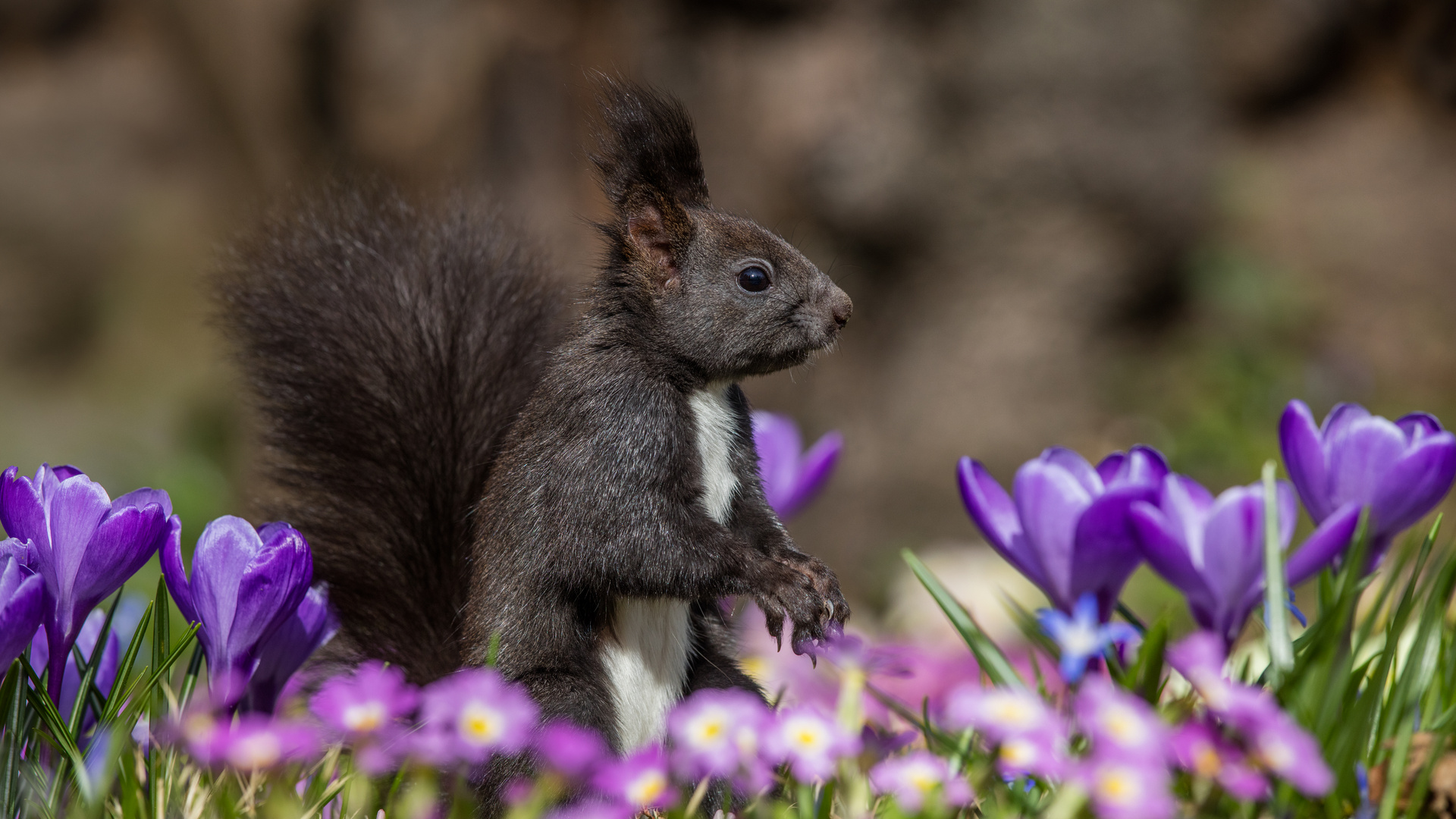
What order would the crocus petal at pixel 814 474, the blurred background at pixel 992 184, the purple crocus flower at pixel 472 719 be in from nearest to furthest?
the purple crocus flower at pixel 472 719 → the crocus petal at pixel 814 474 → the blurred background at pixel 992 184

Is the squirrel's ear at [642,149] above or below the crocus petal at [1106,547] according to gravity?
above

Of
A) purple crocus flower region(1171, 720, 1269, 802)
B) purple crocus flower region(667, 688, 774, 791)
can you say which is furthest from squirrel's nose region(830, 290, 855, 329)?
purple crocus flower region(1171, 720, 1269, 802)

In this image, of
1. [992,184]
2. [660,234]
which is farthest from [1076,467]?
[992,184]

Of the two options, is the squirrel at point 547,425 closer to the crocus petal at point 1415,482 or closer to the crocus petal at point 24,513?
the crocus petal at point 24,513

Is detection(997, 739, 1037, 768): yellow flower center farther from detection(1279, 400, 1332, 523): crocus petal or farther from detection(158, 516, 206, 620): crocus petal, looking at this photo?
detection(158, 516, 206, 620): crocus petal

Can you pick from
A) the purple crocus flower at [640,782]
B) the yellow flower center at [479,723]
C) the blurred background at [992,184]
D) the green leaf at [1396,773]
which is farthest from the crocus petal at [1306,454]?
the blurred background at [992,184]

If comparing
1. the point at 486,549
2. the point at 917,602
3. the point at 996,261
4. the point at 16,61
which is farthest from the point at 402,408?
the point at 16,61

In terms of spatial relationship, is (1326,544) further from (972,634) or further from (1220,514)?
(972,634)
